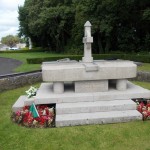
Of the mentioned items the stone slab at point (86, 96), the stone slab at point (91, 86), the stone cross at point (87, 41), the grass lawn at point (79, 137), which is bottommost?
the grass lawn at point (79, 137)

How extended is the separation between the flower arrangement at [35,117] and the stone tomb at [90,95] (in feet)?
0.81

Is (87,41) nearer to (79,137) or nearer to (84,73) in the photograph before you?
(84,73)

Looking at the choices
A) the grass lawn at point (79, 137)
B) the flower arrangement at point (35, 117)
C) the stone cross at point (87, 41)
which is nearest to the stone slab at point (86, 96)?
the flower arrangement at point (35, 117)

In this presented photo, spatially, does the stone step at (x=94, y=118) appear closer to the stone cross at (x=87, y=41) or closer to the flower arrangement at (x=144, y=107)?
the flower arrangement at (x=144, y=107)

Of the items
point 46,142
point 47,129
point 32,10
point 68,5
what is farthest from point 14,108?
point 32,10

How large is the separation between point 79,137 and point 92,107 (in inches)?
66.6

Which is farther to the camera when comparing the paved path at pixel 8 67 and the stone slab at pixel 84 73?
the paved path at pixel 8 67

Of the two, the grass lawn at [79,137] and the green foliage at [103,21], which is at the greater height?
the green foliage at [103,21]

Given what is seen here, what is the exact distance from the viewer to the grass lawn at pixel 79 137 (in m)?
6.96

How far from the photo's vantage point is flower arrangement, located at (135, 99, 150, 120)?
28.6 ft

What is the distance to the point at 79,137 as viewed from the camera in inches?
295

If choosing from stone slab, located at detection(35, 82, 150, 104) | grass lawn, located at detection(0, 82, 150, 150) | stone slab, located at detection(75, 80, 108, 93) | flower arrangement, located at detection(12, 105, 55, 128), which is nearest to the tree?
stone slab, located at detection(75, 80, 108, 93)

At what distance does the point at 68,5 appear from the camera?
42188 mm

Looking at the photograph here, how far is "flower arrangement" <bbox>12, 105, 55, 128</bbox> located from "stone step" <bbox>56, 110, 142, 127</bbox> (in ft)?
0.97
